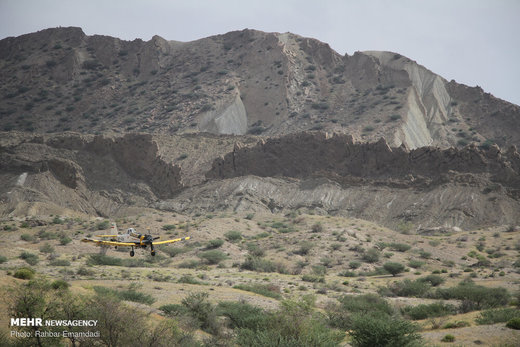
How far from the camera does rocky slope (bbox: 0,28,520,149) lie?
384ft

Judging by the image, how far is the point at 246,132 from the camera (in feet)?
399

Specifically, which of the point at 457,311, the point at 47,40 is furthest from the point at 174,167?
the point at 47,40

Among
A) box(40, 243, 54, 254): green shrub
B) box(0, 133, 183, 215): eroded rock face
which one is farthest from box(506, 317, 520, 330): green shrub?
box(0, 133, 183, 215): eroded rock face

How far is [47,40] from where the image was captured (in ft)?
505

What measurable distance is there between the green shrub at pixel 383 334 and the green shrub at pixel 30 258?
2841cm

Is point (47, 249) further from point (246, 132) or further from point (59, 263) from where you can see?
point (246, 132)

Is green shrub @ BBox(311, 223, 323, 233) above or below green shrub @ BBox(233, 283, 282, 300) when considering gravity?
above

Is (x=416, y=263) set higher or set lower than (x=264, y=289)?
lower

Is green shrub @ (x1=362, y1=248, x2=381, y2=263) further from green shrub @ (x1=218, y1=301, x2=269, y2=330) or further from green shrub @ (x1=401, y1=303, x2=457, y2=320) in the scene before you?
green shrub @ (x1=218, y1=301, x2=269, y2=330)

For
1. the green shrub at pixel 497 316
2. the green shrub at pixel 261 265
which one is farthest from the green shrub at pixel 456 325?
the green shrub at pixel 261 265

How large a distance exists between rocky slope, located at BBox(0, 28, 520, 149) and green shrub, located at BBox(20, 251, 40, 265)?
230 feet

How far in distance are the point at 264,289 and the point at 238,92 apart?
95.2 meters

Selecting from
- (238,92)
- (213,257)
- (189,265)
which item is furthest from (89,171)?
(238,92)

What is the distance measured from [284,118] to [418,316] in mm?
91922
